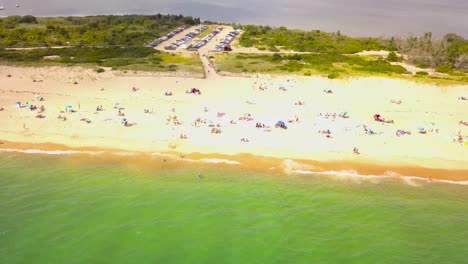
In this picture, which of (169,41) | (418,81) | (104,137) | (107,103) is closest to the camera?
(104,137)

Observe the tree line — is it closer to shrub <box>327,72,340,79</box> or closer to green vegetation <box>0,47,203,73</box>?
shrub <box>327,72,340,79</box>

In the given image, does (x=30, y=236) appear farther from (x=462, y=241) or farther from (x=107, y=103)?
(x=462, y=241)

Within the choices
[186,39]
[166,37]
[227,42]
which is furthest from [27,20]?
[227,42]

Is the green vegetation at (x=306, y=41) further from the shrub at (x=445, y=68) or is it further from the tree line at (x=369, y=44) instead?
the shrub at (x=445, y=68)

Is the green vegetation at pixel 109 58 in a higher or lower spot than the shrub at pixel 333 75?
higher

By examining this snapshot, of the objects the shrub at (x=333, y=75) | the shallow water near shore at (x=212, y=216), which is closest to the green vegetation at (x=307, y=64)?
the shrub at (x=333, y=75)

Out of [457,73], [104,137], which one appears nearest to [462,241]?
[104,137]

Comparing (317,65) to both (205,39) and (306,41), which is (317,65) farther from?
(205,39)
